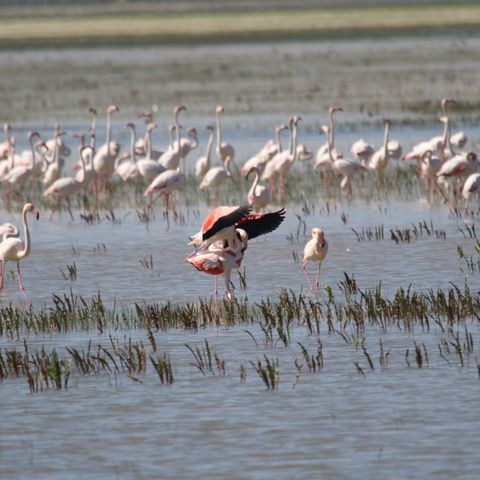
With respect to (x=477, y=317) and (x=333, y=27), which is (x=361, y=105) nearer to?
(x=477, y=317)

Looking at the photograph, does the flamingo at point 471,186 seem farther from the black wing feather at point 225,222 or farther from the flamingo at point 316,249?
the black wing feather at point 225,222

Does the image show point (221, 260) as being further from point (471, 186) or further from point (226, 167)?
point (226, 167)

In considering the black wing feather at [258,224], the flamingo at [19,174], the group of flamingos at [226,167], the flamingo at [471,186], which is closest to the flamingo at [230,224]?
the black wing feather at [258,224]

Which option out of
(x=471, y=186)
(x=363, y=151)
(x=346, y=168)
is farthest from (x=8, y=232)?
(x=363, y=151)

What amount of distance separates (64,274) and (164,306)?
9.44 ft

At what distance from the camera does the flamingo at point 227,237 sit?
1245 cm

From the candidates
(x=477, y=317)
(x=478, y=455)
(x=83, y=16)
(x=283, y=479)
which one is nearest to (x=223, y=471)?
(x=283, y=479)

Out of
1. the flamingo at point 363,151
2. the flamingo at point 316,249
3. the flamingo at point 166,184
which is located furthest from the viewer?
the flamingo at point 363,151

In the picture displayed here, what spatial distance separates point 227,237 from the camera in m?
12.8

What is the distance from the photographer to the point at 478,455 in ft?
24.6

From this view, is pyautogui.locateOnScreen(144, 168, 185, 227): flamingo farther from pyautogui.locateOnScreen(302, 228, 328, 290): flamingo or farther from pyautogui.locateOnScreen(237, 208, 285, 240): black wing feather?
pyautogui.locateOnScreen(237, 208, 285, 240): black wing feather

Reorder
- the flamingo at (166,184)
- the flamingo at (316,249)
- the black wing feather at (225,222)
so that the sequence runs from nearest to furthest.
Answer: the black wing feather at (225,222) → the flamingo at (316,249) → the flamingo at (166,184)

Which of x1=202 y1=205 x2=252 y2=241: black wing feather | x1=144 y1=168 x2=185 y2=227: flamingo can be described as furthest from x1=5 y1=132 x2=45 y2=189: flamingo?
x1=202 y1=205 x2=252 y2=241: black wing feather

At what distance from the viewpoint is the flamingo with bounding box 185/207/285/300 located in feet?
40.9
